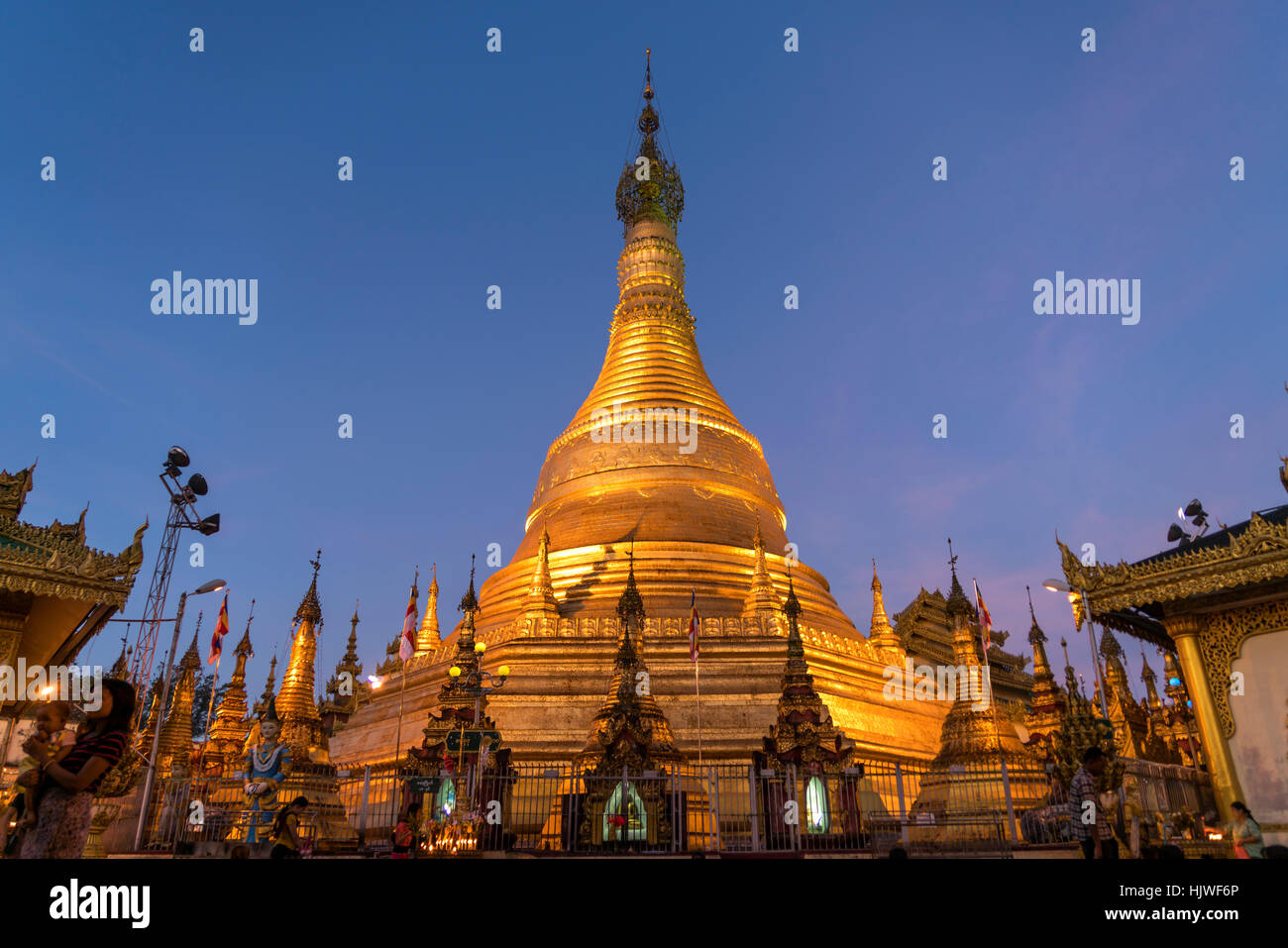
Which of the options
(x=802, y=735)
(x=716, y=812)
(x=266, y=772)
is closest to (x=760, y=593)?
(x=802, y=735)

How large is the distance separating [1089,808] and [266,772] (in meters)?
10.3

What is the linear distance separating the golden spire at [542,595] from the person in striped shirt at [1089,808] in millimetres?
18071

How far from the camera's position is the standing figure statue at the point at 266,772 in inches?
421

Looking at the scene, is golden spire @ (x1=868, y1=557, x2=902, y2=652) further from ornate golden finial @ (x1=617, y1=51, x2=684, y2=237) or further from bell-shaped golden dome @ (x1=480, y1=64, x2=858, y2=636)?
ornate golden finial @ (x1=617, y1=51, x2=684, y2=237)

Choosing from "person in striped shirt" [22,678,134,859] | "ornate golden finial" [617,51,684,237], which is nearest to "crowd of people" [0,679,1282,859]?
"person in striped shirt" [22,678,134,859]

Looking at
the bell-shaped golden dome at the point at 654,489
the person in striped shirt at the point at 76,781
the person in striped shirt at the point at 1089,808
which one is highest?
the bell-shaped golden dome at the point at 654,489

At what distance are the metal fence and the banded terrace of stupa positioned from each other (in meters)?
3.30

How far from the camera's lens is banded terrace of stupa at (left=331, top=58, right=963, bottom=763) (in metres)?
21.8

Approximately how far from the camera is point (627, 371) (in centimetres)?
3462

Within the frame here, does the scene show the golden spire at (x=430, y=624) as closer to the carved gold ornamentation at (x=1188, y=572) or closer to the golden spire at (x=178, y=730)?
the golden spire at (x=178, y=730)

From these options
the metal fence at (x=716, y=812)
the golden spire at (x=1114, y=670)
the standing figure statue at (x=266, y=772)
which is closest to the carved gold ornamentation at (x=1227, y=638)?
the metal fence at (x=716, y=812)

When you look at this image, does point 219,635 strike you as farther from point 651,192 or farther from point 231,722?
point 651,192
